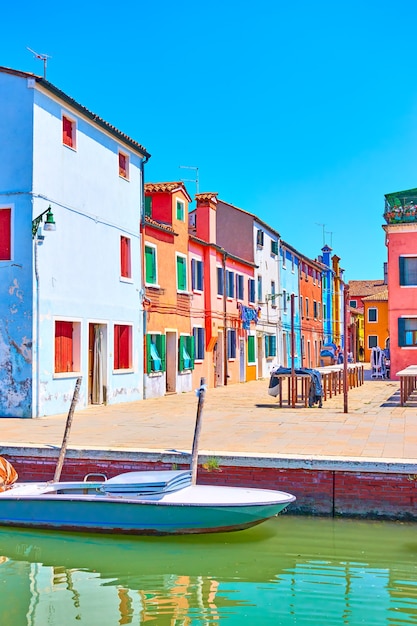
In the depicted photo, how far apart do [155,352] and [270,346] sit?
51.4 ft

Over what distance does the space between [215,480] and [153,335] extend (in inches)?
483

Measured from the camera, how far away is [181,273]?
24.2 metres

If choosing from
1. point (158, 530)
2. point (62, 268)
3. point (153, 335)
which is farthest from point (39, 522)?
point (153, 335)

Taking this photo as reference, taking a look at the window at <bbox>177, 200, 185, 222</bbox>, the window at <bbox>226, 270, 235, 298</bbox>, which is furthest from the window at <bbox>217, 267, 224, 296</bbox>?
the window at <bbox>177, 200, 185, 222</bbox>

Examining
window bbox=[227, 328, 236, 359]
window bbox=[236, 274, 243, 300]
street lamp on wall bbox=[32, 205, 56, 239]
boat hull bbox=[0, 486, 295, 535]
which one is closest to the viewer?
boat hull bbox=[0, 486, 295, 535]

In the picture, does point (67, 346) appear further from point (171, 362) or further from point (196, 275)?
point (196, 275)

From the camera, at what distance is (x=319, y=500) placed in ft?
30.3

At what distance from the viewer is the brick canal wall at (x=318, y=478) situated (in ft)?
29.2

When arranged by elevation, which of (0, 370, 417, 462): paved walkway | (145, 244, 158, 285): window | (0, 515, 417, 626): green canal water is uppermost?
(145, 244, 158, 285): window

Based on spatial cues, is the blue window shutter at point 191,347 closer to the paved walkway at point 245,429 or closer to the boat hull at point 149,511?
the paved walkway at point 245,429

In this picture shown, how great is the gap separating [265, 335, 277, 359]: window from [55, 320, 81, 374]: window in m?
19.5

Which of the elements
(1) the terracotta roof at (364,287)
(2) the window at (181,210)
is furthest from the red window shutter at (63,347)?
(1) the terracotta roof at (364,287)

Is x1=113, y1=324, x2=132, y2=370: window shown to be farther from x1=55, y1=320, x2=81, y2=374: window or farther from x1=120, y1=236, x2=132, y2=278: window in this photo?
x1=55, y1=320, x2=81, y2=374: window

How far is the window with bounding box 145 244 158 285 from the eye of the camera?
21.4 meters
